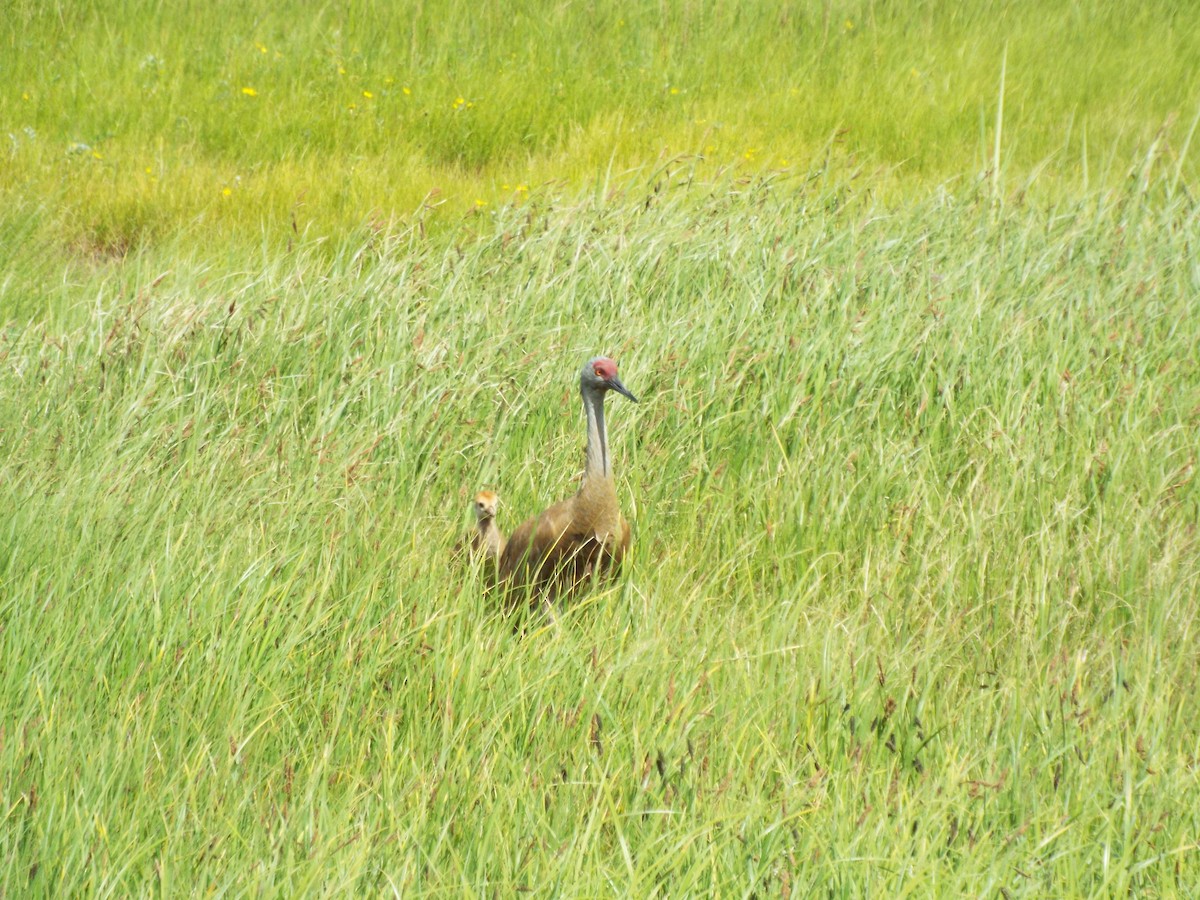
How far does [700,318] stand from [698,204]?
5.60 feet

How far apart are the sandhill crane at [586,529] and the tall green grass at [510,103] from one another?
304 cm

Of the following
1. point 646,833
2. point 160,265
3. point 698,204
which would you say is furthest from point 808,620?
point 160,265

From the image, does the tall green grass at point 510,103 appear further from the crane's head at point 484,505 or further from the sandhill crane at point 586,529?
the sandhill crane at point 586,529

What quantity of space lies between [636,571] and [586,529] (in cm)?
23

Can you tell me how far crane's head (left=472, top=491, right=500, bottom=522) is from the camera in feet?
14.0

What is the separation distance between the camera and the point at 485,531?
4.41 metres

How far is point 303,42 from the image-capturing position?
9.48m

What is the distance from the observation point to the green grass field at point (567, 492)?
2.80m

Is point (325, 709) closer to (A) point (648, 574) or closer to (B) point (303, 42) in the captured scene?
(A) point (648, 574)

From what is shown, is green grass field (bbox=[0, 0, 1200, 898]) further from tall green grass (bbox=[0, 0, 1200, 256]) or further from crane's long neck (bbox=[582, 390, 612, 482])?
crane's long neck (bbox=[582, 390, 612, 482])

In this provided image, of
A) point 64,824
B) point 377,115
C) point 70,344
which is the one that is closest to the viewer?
point 64,824

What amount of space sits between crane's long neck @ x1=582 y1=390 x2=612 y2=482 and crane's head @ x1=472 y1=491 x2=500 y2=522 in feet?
1.05

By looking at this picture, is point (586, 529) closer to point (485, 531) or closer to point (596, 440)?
point (596, 440)

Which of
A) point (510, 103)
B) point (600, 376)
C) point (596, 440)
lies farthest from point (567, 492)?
point (510, 103)
